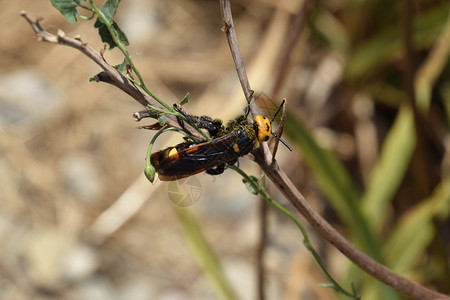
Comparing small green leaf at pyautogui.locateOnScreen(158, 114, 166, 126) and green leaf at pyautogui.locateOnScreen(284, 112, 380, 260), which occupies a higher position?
green leaf at pyautogui.locateOnScreen(284, 112, 380, 260)

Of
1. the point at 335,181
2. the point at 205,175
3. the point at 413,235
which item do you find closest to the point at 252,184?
the point at 335,181

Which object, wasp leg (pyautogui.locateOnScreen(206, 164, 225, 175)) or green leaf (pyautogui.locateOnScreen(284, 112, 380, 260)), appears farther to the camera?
green leaf (pyautogui.locateOnScreen(284, 112, 380, 260))

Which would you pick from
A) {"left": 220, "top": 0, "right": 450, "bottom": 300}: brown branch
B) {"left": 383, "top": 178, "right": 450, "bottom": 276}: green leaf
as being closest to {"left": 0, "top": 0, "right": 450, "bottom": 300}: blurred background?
{"left": 383, "top": 178, "right": 450, "bottom": 276}: green leaf

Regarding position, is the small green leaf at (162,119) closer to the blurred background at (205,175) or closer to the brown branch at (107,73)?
the brown branch at (107,73)

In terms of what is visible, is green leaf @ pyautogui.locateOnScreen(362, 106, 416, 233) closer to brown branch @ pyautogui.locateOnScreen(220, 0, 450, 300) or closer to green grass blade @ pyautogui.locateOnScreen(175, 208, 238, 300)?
green grass blade @ pyautogui.locateOnScreen(175, 208, 238, 300)

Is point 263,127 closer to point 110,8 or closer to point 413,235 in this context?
point 110,8

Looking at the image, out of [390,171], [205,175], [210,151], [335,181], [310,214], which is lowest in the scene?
[310,214]

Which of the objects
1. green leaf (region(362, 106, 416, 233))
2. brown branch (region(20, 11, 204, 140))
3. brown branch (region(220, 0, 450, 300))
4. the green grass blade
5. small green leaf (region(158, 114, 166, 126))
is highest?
green leaf (region(362, 106, 416, 233))

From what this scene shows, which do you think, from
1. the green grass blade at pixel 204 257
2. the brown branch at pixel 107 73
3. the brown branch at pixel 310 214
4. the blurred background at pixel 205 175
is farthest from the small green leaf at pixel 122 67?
the blurred background at pixel 205 175
